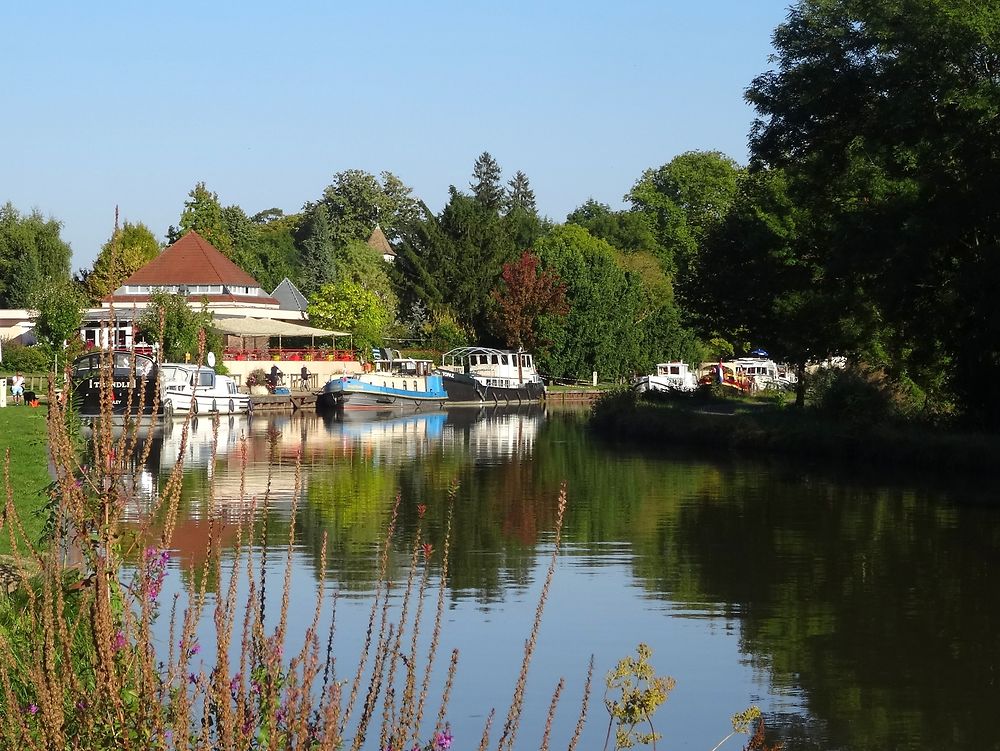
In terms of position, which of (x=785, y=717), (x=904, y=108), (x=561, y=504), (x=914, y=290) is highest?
(x=904, y=108)

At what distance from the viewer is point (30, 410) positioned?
3500cm

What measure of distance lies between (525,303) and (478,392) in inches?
661

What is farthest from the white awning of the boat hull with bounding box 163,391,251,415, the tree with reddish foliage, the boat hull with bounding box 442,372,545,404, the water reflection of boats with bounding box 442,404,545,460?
the tree with reddish foliage

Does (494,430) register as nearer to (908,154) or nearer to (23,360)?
(23,360)

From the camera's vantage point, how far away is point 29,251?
93688 millimetres

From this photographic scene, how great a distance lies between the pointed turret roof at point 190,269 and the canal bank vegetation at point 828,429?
43.7m

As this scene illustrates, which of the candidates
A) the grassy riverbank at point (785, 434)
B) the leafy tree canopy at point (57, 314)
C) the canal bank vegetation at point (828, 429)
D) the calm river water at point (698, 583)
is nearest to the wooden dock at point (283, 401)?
the leafy tree canopy at point (57, 314)

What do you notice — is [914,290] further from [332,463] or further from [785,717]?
[785,717]

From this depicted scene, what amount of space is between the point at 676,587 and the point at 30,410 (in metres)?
21.8

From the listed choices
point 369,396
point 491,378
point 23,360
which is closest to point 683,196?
point 491,378

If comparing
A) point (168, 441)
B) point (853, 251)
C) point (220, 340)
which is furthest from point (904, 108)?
point (220, 340)

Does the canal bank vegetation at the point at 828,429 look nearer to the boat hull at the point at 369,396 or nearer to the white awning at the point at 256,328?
the boat hull at the point at 369,396

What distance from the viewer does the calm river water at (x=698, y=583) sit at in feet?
38.7

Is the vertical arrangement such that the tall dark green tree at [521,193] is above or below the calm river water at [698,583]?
above
